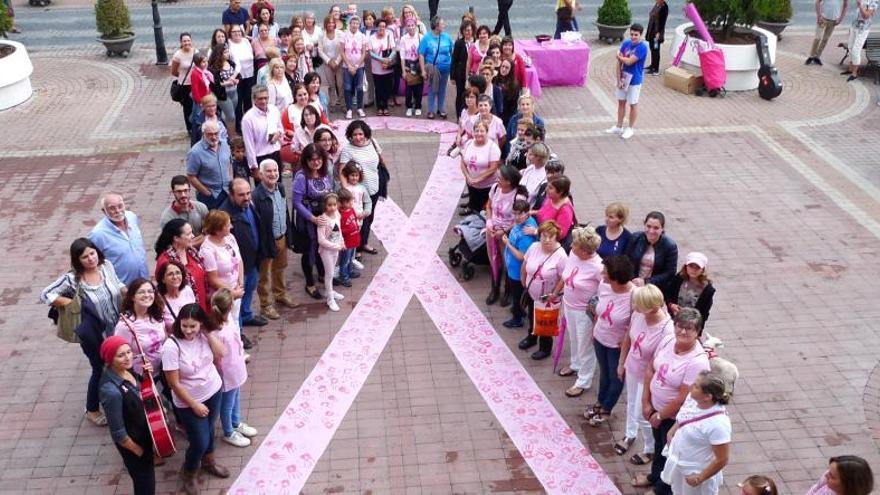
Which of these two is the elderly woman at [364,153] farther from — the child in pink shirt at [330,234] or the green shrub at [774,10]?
the green shrub at [774,10]

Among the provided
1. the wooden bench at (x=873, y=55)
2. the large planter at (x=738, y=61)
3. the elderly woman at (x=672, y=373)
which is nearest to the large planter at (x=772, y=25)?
the wooden bench at (x=873, y=55)

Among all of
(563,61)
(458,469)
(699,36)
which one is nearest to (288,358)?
(458,469)

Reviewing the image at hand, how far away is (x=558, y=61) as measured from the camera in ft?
51.3

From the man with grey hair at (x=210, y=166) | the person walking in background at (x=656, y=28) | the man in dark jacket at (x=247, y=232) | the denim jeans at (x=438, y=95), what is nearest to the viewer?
the man in dark jacket at (x=247, y=232)

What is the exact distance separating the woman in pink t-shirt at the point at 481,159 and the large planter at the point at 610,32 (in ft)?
31.1

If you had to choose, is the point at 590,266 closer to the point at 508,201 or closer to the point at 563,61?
the point at 508,201

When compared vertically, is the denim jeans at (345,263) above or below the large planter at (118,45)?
below

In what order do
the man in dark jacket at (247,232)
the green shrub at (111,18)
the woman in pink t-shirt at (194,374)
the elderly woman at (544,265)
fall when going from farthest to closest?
the green shrub at (111,18), the man in dark jacket at (247,232), the elderly woman at (544,265), the woman in pink t-shirt at (194,374)

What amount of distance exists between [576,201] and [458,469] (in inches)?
210

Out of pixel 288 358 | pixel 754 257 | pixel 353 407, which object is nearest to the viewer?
pixel 353 407

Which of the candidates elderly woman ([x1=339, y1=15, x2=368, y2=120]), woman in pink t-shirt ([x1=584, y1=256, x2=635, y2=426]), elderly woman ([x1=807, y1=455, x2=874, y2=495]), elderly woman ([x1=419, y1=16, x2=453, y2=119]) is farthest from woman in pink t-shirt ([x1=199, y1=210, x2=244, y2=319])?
elderly woman ([x1=419, y1=16, x2=453, y2=119])

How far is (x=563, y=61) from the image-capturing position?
15.6 metres

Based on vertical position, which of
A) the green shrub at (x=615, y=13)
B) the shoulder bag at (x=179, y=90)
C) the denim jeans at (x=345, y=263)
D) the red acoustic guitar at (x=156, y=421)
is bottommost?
the denim jeans at (x=345, y=263)

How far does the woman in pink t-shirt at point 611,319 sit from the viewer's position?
661 centimetres
